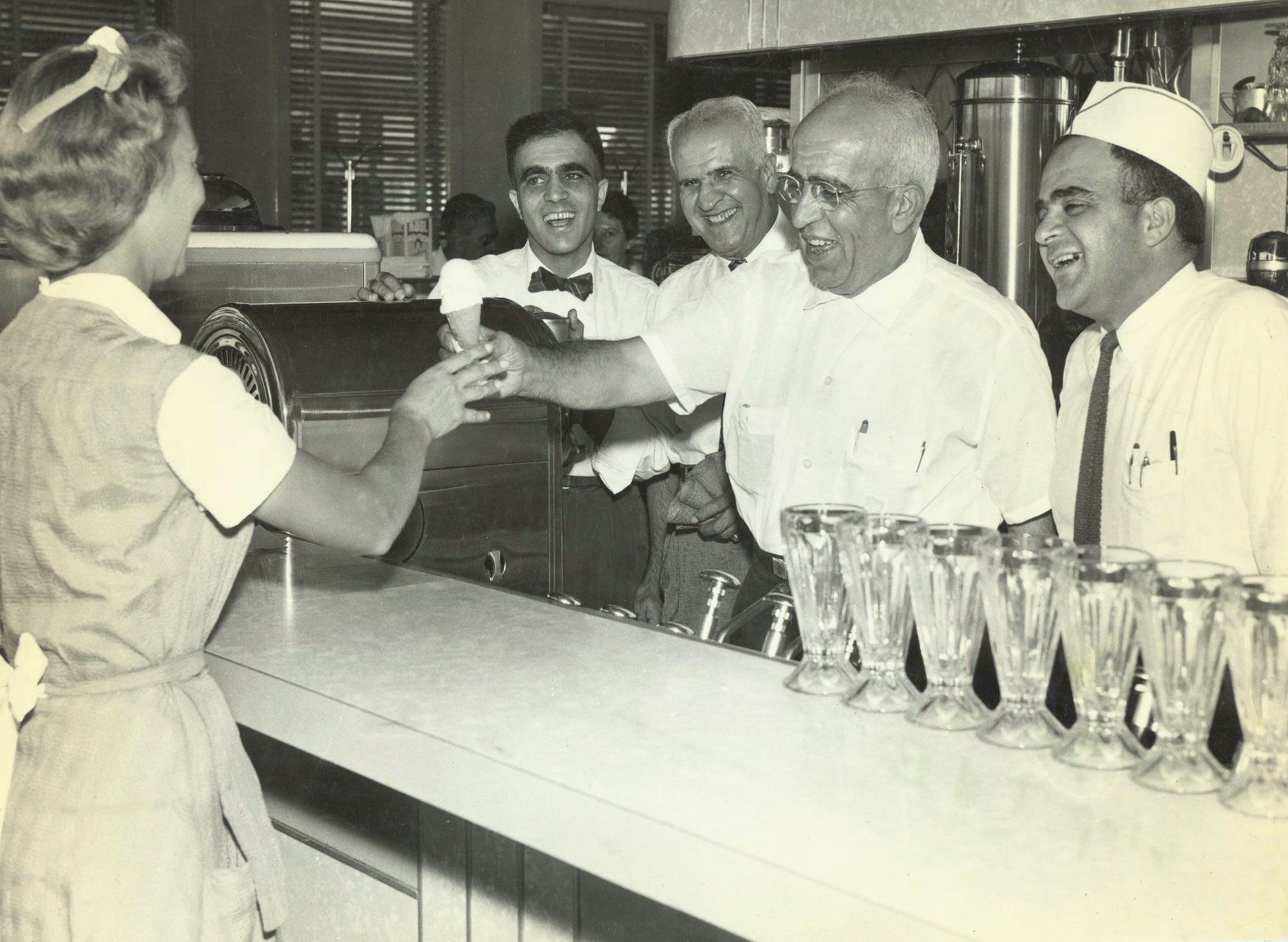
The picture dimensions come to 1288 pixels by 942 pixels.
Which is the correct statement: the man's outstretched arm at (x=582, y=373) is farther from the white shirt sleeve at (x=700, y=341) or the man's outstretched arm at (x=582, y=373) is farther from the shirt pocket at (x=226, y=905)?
the shirt pocket at (x=226, y=905)

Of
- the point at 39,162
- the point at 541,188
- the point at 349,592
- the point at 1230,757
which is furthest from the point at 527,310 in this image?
the point at 1230,757

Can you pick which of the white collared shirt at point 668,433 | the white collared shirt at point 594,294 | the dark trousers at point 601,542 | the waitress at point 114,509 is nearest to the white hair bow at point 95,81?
the waitress at point 114,509

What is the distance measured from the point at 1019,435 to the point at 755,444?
470 millimetres

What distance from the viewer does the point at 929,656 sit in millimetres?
1353

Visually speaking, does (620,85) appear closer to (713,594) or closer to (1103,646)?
(713,594)

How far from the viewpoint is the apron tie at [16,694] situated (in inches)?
56.4

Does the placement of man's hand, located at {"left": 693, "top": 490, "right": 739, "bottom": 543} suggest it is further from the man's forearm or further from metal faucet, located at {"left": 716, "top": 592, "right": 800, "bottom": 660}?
metal faucet, located at {"left": 716, "top": 592, "right": 800, "bottom": 660}

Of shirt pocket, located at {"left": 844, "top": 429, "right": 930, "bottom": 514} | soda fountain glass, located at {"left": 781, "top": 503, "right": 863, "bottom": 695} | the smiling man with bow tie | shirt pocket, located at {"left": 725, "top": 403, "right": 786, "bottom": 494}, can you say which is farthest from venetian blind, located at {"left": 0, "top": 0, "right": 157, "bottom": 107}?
soda fountain glass, located at {"left": 781, "top": 503, "right": 863, "bottom": 695}

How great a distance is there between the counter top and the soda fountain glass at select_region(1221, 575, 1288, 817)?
0.08ft

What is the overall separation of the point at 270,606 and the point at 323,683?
17.2 inches

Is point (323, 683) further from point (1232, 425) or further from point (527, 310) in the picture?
point (1232, 425)

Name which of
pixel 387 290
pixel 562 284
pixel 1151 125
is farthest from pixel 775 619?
pixel 562 284

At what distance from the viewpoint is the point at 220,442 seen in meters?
1.39

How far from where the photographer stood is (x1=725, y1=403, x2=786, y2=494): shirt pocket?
97.4 inches
